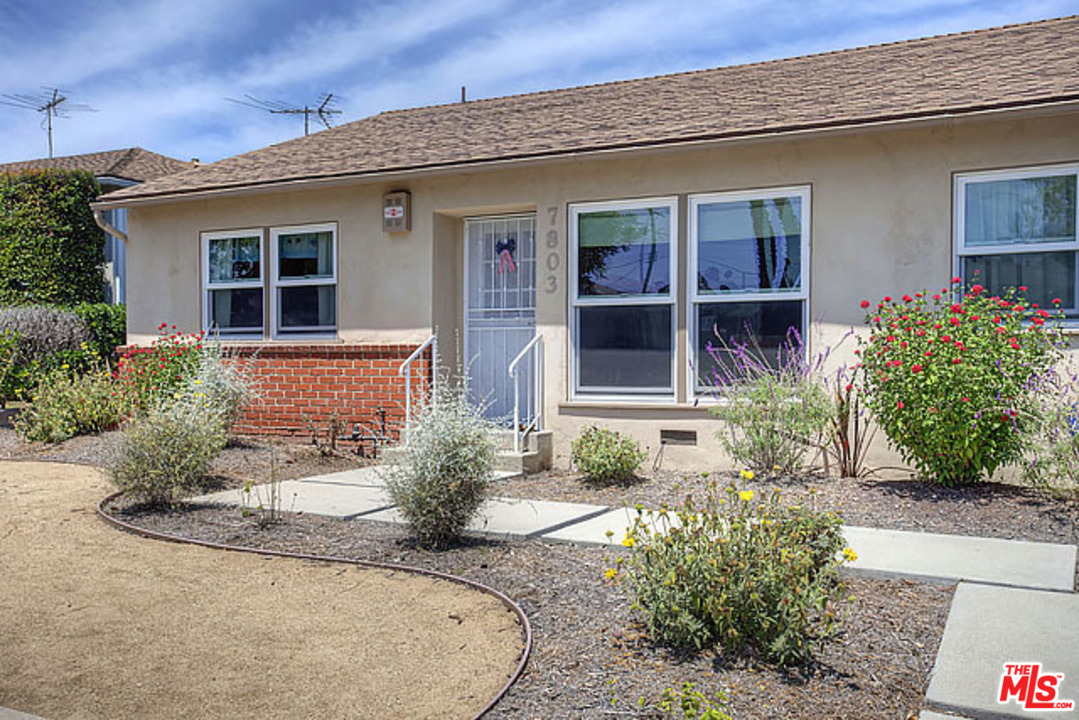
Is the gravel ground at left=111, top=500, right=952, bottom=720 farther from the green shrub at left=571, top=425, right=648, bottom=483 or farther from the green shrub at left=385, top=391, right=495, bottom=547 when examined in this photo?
the green shrub at left=571, top=425, right=648, bottom=483

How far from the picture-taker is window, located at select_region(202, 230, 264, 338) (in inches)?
429

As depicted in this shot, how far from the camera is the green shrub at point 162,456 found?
6.54 m

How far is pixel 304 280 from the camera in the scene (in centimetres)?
1051

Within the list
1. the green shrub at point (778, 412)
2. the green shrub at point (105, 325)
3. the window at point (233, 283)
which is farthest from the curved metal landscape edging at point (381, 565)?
the green shrub at point (105, 325)

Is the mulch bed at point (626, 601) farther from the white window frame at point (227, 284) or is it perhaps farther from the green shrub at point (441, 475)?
the white window frame at point (227, 284)

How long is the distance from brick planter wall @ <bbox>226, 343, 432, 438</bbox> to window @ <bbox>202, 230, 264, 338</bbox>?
1.27ft

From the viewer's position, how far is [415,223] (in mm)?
9742

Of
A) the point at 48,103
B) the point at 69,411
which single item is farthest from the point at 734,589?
the point at 48,103

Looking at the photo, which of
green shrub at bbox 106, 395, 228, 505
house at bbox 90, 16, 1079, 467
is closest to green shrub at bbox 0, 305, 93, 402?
house at bbox 90, 16, 1079, 467

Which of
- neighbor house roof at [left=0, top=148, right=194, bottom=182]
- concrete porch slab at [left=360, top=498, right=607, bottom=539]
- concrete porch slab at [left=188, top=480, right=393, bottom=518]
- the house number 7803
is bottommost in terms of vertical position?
concrete porch slab at [left=188, top=480, right=393, bottom=518]

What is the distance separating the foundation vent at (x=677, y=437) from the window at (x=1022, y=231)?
274cm

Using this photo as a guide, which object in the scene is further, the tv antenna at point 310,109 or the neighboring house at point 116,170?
the tv antenna at point 310,109

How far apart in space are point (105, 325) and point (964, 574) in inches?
581

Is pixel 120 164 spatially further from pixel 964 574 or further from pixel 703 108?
pixel 964 574
